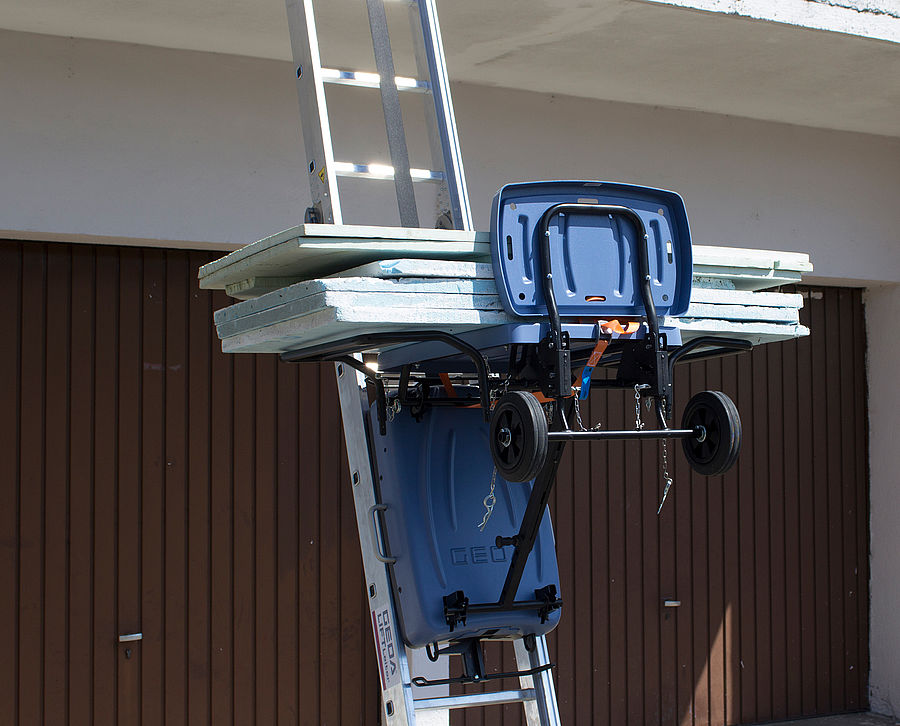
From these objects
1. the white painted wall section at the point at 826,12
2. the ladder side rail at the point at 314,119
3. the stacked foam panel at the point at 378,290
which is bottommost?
the stacked foam panel at the point at 378,290

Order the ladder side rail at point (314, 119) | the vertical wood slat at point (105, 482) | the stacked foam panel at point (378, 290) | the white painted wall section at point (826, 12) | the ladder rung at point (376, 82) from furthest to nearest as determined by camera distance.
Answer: the vertical wood slat at point (105, 482) → the white painted wall section at point (826, 12) → the ladder rung at point (376, 82) → the ladder side rail at point (314, 119) → the stacked foam panel at point (378, 290)

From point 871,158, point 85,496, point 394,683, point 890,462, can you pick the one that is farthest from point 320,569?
point 871,158

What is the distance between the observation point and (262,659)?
6.02 metres

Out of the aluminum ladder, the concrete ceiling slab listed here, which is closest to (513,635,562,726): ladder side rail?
the aluminum ladder

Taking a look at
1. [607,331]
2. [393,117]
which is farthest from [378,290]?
[393,117]

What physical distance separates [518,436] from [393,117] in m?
1.44

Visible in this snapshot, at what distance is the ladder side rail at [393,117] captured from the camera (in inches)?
155

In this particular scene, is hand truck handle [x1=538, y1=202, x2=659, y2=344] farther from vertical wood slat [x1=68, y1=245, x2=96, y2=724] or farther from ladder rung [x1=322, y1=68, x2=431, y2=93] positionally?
vertical wood slat [x1=68, y1=245, x2=96, y2=724]

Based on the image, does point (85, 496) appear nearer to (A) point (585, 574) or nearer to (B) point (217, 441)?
(B) point (217, 441)

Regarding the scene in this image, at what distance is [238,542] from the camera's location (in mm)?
6000

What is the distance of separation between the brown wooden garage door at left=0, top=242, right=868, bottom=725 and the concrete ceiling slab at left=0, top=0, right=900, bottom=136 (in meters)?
1.17

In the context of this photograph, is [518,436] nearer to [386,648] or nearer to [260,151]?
[386,648]

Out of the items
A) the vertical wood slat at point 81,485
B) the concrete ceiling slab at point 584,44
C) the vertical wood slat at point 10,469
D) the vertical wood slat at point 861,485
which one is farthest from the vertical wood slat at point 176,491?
the vertical wood slat at point 861,485

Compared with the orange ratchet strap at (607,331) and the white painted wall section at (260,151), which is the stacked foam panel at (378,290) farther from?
the white painted wall section at (260,151)
